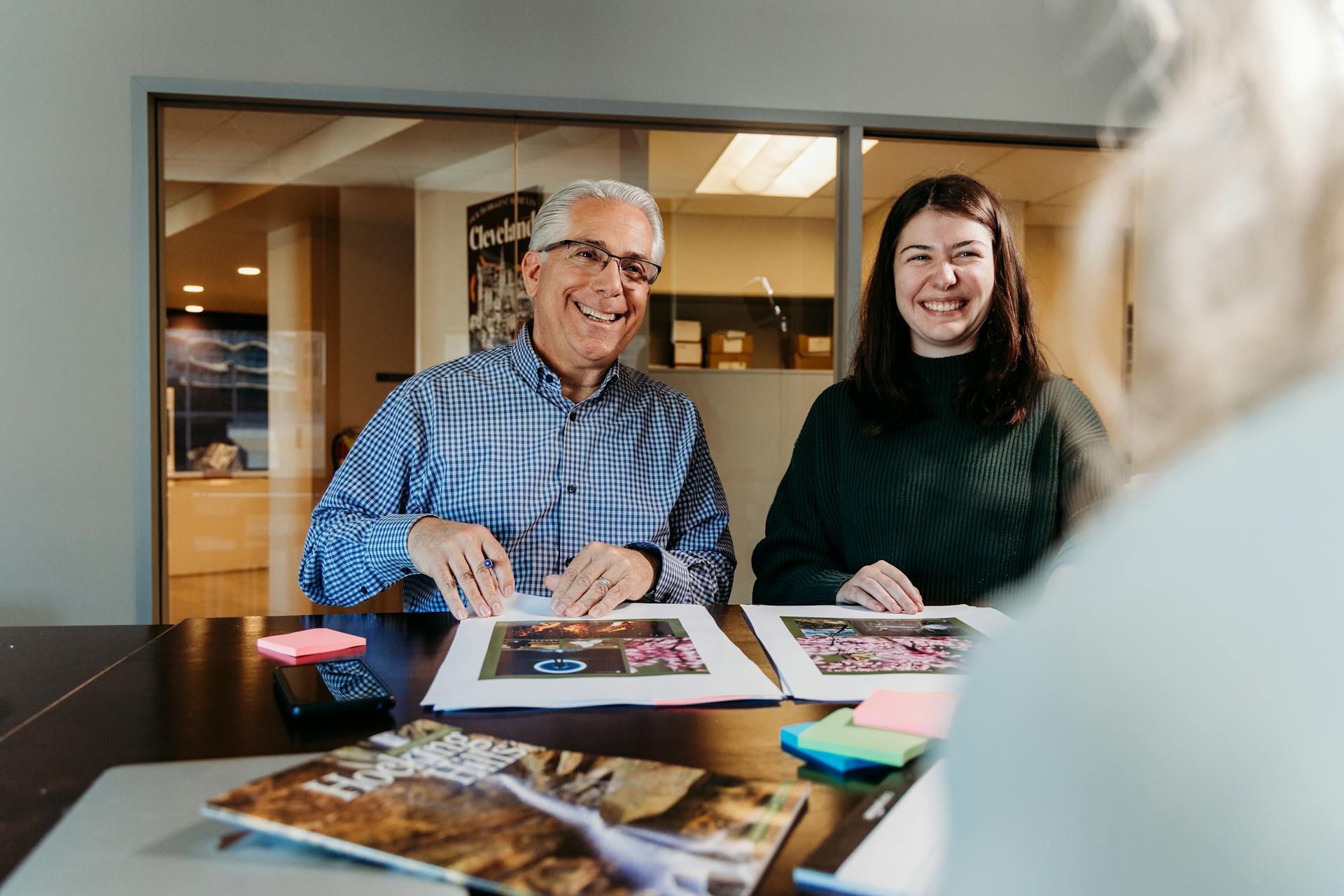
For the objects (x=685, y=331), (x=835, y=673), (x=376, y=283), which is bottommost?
(x=835, y=673)

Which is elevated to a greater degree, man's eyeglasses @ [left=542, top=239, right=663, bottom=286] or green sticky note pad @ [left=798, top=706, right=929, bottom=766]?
man's eyeglasses @ [left=542, top=239, right=663, bottom=286]

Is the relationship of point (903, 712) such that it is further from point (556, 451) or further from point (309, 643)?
point (556, 451)

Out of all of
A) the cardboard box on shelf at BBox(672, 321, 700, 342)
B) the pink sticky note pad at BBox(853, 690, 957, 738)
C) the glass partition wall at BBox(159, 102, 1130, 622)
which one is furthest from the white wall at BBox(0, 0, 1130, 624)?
the pink sticky note pad at BBox(853, 690, 957, 738)

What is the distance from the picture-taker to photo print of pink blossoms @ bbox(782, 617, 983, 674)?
96 centimetres

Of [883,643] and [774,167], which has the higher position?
[774,167]

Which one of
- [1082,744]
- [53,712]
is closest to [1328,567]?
[1082,744]

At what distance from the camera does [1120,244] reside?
22 centimetres

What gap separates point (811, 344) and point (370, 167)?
164 cm

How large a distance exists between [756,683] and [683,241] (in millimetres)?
2453

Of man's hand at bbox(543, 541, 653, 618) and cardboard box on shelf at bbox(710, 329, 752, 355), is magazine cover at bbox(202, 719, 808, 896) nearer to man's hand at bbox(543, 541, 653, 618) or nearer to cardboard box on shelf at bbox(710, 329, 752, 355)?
man's hand at bbox(543, 541, 653, 618)

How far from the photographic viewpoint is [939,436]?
67.7 inches

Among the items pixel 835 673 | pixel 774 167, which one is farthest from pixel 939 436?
pixel 774 167

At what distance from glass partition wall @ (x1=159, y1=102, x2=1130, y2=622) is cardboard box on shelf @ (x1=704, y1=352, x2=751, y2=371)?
1 cm

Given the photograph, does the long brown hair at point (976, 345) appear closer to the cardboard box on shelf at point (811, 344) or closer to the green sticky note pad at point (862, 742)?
the green sticky note pad at point (862, 742)
